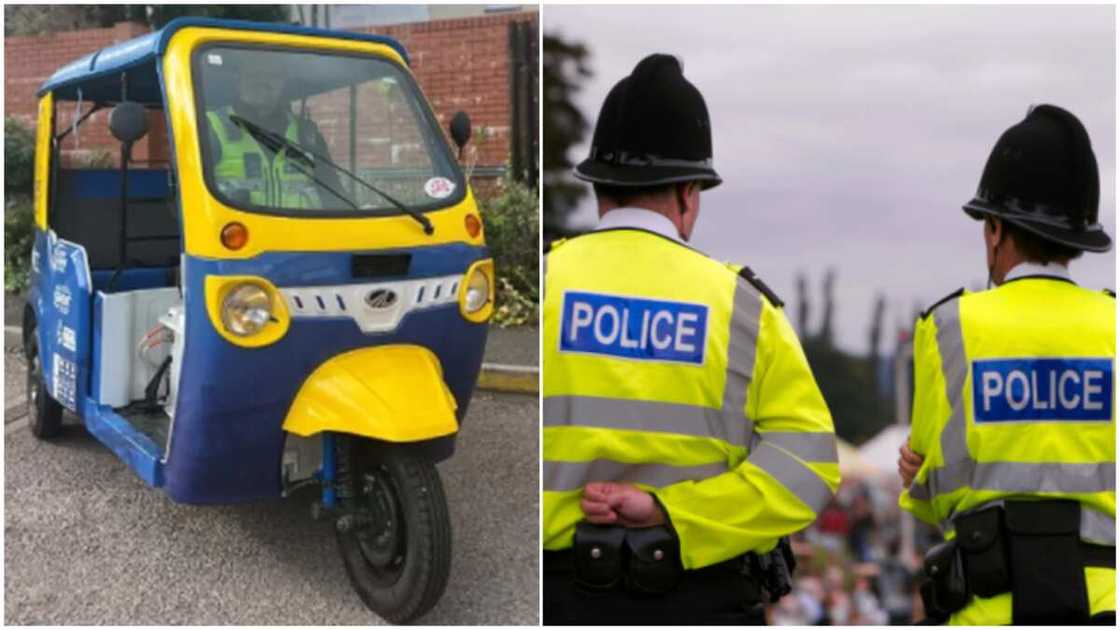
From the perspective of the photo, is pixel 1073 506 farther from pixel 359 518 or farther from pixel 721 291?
pixel 359 518

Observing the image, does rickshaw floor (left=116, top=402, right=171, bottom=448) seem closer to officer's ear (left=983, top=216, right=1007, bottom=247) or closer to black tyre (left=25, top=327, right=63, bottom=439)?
black tyre (left=25, top=327, right=63, bottom=439)

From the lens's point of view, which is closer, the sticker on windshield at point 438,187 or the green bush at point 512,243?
the sticker on windshield at point 438,187

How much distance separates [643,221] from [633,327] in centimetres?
19

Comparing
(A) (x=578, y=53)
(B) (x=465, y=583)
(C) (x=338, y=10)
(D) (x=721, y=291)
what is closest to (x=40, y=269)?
(C) (x=338, y=10)

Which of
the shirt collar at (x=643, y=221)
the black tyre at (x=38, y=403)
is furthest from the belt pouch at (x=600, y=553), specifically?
the black tyre at (x=38, y=403)

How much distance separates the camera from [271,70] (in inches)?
118

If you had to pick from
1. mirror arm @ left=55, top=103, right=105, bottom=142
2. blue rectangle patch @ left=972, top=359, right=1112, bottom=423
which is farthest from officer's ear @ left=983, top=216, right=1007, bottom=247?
mirror arm @ left=55, top=103, right=105, bottom=142

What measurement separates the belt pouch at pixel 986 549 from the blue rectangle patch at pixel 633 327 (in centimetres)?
62

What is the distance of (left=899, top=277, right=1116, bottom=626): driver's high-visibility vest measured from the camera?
189 cm

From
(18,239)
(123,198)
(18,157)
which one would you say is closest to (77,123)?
(123,198)

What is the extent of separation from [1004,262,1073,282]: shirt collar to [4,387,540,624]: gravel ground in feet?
5.20

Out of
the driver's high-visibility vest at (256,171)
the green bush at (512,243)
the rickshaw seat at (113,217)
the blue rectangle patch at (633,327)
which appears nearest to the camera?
the blue rectangle patch at (633,327)

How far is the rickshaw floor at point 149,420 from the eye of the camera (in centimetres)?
339

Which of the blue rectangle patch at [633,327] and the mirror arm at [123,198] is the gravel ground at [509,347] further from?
the blue rectangle patch at [633,327]
